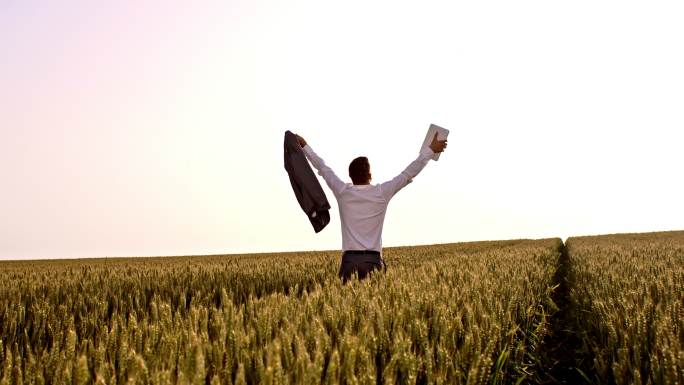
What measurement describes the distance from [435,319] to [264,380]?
152 centimetres

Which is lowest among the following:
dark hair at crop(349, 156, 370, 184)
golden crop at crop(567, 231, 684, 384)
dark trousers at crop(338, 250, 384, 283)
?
golden crop at crop(567, 231, 684, 384)

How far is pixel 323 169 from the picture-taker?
6.38 metres

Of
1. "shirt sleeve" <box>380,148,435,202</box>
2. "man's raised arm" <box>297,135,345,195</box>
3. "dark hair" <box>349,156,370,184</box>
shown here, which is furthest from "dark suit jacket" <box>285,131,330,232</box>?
"shirt sleeve" <box>380,148,435,202</box>

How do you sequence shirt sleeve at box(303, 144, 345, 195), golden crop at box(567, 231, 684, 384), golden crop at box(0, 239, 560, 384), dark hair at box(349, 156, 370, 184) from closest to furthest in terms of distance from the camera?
golden crop at box(0, 239, 560, 384), golden crop at box(567, 231, 684, 384), dark hair at box(349, 156, 370, 184), shirt sleeve at box(303, 144, 345, 195)

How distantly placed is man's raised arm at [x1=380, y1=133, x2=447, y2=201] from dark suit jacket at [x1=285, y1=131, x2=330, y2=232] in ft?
3.75

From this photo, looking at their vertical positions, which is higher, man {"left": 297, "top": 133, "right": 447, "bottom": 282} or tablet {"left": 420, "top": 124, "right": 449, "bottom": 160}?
tablet {"left": 420, "top": 124, "right": 449, "bottom": 160}

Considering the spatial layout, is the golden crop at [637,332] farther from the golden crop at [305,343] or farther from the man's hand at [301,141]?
the man's hand at [301,141]

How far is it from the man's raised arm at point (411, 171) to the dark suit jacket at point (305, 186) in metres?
1.14

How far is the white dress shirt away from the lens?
6.01 metres

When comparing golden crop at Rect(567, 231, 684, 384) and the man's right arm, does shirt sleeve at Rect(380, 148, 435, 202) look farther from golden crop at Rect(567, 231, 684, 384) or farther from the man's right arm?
golden crop at Rect(567, 231, 684, 384)

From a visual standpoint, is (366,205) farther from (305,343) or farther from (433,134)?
(305,343)

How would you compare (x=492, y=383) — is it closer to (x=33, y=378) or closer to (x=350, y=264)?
(x=33, y=378)

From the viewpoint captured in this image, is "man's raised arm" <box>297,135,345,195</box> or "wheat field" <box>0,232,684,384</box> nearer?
"wheat field" <box>0,232,684,384</box>

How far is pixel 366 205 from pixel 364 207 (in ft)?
0.10
